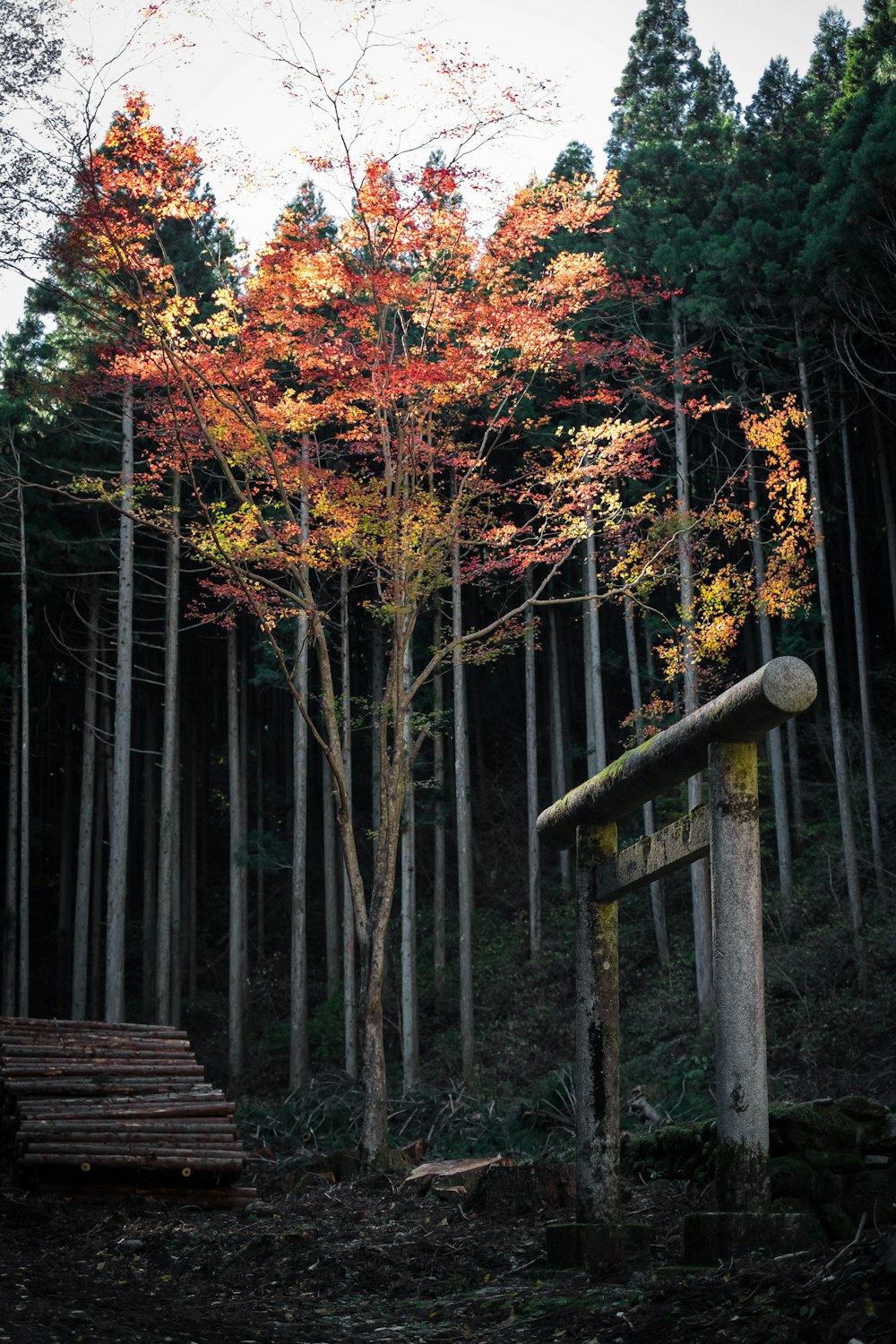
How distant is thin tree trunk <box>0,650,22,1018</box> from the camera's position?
2147cm

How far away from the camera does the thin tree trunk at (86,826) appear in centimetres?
2070

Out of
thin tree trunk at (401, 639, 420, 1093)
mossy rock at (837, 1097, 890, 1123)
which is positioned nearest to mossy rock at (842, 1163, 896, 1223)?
mossy rock at (837, 1097, 890, 1123)

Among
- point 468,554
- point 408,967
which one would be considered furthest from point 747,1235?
point 408,967

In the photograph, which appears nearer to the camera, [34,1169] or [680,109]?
[34,1169]

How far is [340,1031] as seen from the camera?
21891 mm

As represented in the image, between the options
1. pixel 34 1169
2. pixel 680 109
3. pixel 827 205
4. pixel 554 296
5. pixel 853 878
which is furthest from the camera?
pixel 680 109

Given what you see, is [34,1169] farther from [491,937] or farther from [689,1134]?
[491,937]

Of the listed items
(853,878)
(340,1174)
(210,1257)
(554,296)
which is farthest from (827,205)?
(210,1257)

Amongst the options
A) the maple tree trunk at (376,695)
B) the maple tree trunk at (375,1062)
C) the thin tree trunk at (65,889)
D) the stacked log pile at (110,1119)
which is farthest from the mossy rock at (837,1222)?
the thin tree trunk at (65,889)

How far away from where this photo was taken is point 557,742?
2306 cm

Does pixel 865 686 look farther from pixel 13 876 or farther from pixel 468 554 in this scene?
pixel 13 876

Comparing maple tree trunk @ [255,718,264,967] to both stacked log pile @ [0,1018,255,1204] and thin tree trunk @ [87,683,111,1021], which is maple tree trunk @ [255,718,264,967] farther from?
stacked log pile @ [0,1018,255,1204]

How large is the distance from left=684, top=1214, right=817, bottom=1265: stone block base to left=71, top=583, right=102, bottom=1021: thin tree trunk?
16284mm

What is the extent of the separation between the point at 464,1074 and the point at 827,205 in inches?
563
